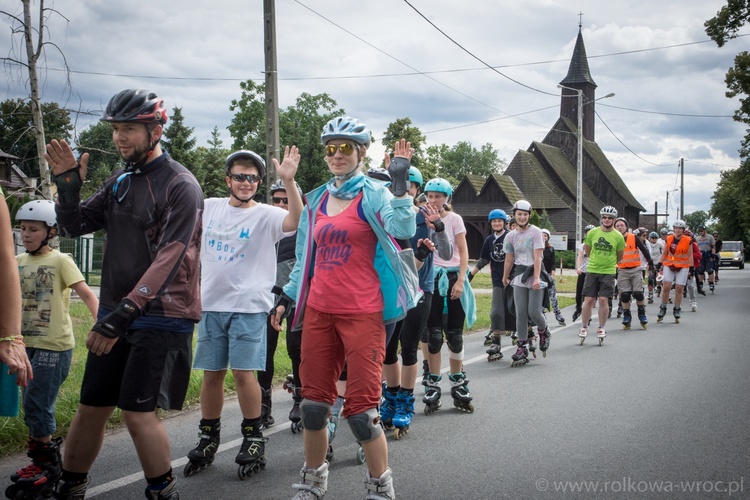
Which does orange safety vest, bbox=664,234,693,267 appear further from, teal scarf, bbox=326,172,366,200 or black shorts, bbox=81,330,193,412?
black shorts, bbox=81,330,193,412

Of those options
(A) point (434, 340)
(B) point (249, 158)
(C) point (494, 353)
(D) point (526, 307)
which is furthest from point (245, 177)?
(C) point (494, 353)

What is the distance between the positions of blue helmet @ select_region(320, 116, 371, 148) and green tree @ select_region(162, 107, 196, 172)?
46.4 metres

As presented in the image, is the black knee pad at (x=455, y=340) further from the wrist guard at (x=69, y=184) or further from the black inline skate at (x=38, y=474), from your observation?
the wrist guard at (x=69, y=184)

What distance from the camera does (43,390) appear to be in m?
4.34

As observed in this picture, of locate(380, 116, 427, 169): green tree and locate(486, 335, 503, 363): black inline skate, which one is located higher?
locate(380, 116, 427, 169): green tree

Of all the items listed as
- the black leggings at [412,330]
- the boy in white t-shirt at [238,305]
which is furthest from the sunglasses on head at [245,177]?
the black leggings at [412,330]

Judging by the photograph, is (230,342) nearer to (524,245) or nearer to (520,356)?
(520,356)

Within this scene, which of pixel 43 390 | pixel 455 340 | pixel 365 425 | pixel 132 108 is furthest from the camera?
pixel 455 340

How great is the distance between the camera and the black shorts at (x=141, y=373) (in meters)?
3.46

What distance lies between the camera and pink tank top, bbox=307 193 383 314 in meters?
3.99

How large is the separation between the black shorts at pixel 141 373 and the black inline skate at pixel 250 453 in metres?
1.16

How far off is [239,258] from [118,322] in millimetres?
1629

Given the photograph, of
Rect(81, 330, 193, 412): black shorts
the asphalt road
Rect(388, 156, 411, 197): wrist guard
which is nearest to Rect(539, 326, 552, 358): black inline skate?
the asphalt road

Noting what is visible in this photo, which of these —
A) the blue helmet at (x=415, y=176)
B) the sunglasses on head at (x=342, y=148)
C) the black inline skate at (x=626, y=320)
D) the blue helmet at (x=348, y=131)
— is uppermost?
the blue helmet at (x=348, y=131)
